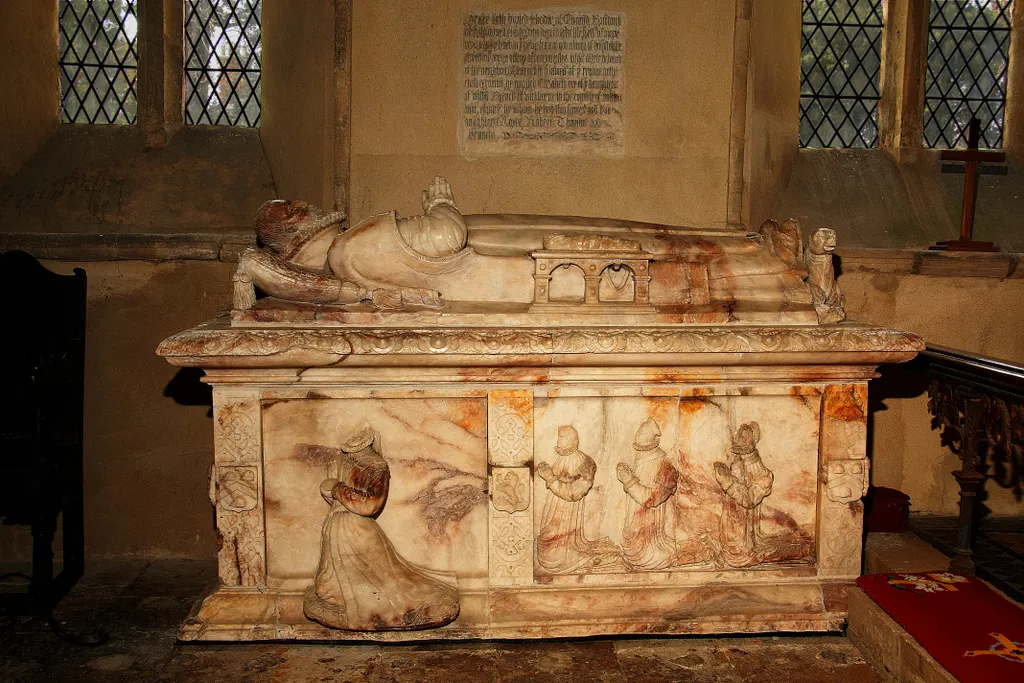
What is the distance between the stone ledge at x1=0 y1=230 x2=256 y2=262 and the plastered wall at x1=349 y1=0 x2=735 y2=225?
69cm

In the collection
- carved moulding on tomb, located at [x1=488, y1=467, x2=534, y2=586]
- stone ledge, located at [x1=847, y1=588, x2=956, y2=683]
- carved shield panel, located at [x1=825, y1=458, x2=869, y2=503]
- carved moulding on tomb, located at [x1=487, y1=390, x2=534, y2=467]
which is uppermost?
carved moulding on tomb, located at [x1=487, y1=390, x2=534, y2=467]

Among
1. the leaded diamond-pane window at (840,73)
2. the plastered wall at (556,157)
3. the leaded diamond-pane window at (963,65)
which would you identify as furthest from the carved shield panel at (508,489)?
the leaded diamond-pane window at (963,65)

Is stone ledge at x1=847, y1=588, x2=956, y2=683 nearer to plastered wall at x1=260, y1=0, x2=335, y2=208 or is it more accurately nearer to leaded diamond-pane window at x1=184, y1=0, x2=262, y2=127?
plastered wall at x1=260, y1=0, x2=335, y2=208

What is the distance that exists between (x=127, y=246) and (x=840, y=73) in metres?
3.99

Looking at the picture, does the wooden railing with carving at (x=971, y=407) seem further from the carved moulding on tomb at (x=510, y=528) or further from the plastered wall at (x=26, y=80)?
the plastered wall at (x=26, y=80)

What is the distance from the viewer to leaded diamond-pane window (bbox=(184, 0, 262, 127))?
5.14m

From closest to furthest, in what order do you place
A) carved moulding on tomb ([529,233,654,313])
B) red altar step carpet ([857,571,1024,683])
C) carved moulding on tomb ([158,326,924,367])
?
1. red altar step carpet ([857,571,1024,683])
2. carved moulding on tomb ([158,326,924,367])
3. carved moulding on tomb ([529,233,654,313])

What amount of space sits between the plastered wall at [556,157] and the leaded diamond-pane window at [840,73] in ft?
3.11

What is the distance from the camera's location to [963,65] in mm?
5277

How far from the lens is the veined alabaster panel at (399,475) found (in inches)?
120

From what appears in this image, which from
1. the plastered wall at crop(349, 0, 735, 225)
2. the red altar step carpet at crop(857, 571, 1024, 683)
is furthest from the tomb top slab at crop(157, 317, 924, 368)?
the plastered wall at crop(349, 0, 735, 225)

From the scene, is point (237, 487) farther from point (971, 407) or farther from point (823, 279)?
point (971, 407)

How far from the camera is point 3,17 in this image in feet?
15.3

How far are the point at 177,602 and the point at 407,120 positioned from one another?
2.48m
